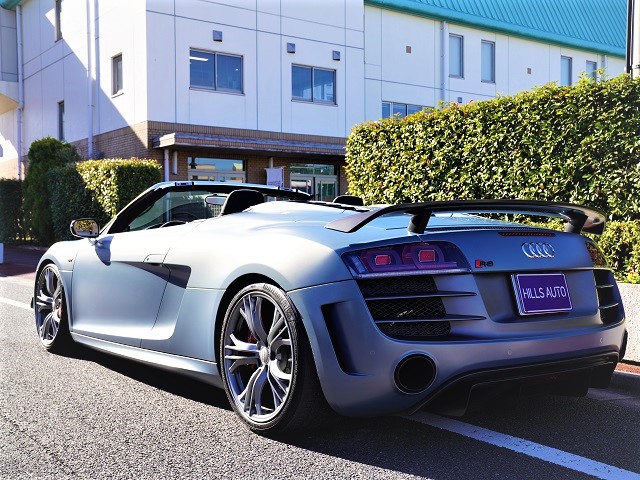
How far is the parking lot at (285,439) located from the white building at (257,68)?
54.0 feet

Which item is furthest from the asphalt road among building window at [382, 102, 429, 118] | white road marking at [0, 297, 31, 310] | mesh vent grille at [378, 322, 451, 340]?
building window at [382, 102, 429, 118]

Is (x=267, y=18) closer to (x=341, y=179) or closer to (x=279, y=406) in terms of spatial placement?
(x=341, y=179)

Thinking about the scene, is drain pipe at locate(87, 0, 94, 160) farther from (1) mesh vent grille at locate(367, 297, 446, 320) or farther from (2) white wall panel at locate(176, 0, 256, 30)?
(1) mesh vent grille at locate(367, 297, 446, 320)

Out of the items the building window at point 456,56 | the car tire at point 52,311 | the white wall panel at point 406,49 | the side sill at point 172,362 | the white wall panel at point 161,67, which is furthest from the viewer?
the building window at point 456,56

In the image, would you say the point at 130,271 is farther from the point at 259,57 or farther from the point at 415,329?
the point at 259,57

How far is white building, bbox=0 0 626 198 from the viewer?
21344 mm

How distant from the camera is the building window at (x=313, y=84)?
77.7 feet

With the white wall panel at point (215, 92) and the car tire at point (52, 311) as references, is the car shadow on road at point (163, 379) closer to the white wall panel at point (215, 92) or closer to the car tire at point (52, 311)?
the car tire at point (52, 311)

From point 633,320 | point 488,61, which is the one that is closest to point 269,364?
point 633,320

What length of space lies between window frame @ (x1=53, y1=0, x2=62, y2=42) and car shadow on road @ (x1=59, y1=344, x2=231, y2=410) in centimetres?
2243

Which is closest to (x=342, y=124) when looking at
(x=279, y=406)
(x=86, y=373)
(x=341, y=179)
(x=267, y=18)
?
(x=341, y=179)

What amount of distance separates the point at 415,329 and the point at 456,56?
25748 mm

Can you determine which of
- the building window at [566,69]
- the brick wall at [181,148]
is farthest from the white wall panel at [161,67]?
the building window at [566,69]

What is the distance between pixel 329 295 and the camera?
11.0ft
